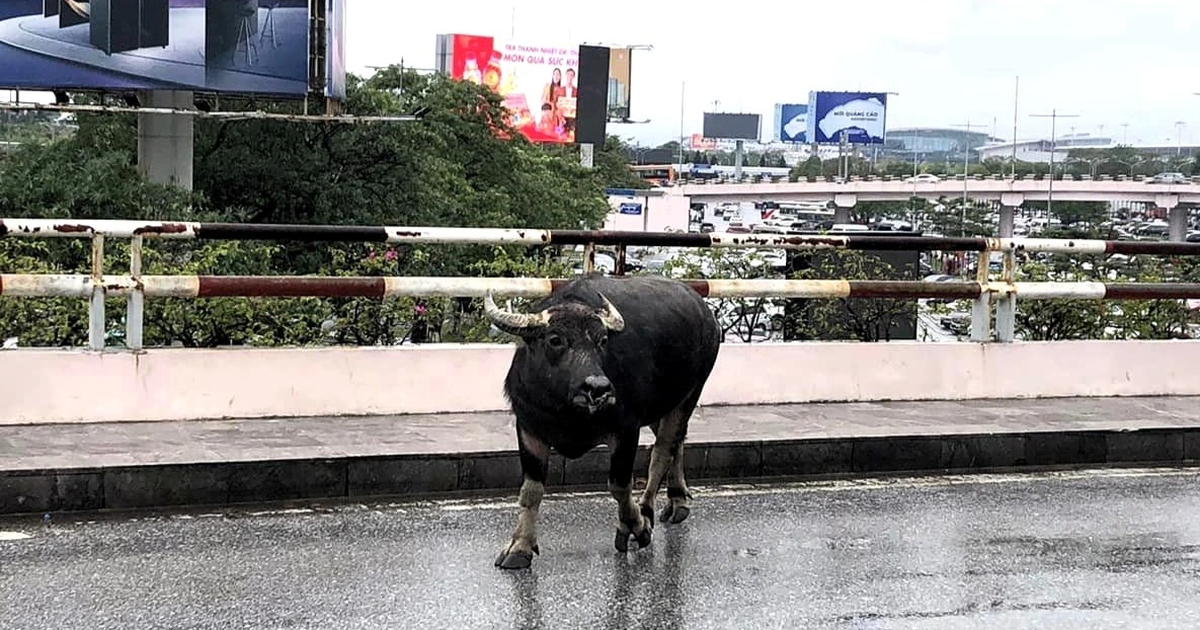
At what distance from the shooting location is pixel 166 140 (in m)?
35.2

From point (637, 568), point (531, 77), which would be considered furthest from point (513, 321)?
point (531, 77)

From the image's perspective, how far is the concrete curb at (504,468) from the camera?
7.27m

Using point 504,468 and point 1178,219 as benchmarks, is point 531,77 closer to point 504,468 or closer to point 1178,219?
point 1178,219

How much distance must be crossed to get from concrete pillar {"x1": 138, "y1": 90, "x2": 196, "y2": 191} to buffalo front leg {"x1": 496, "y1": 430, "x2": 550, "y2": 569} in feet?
98.4

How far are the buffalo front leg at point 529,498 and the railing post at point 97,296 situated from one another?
3.04 meters

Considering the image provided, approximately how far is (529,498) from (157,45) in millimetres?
28625

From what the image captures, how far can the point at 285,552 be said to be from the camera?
262 inches

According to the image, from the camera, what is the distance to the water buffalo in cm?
630

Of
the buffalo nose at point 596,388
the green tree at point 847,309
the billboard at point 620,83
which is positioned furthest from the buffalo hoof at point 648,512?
the billboard at point 620,83

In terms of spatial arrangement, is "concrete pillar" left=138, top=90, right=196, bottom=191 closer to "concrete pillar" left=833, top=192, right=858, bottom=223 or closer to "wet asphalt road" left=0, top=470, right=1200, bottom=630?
"wet asphalt road" left=0, top=470, right=1200, bottom=630

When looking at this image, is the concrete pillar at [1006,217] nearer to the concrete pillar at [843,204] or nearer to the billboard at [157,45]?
the concrete pillar at [843,204]

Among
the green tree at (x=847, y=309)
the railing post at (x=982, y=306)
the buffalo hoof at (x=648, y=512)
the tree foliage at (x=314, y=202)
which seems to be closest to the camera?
the buffalo hoof at (x=648, y=512)

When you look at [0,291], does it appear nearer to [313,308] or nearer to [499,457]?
[313,308]

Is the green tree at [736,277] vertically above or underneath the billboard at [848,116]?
underneath
